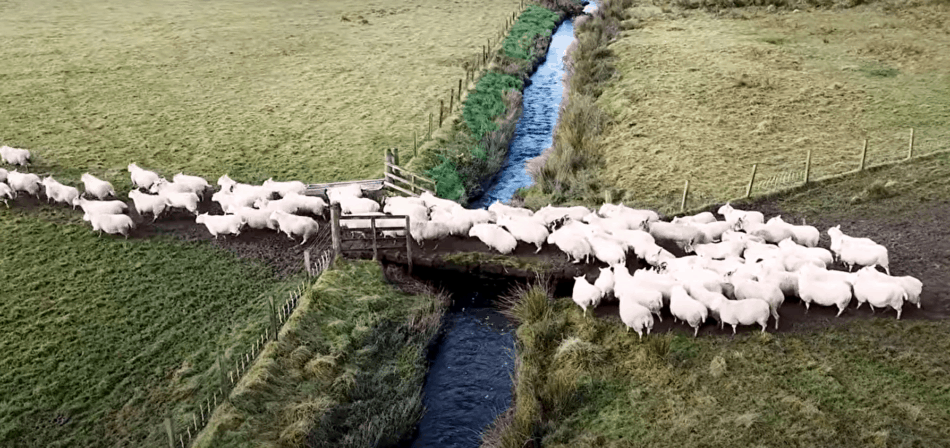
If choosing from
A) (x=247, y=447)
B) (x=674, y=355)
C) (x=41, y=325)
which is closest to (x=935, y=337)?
(x=674, y=355)

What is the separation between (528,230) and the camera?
16.6 m

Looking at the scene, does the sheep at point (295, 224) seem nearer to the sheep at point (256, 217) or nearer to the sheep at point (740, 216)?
the sheep at point (256, 217)

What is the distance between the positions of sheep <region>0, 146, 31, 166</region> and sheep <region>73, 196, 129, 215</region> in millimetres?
4562

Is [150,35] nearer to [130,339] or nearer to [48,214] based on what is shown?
[48,214]

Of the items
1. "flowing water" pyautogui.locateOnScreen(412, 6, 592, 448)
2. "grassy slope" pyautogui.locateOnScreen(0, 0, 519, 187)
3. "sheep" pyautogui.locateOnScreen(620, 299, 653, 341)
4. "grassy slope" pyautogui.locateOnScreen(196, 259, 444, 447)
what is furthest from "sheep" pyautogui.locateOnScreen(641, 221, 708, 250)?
"grassy slope" pyautogui.locateOnScreen(0, 0, 519, 187)

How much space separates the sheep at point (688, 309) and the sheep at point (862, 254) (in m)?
4.02

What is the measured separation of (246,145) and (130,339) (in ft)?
36.8

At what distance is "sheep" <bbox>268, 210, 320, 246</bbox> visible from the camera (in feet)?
55.9

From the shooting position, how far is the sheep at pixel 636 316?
43.8ft

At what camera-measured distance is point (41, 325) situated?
14.0 metres

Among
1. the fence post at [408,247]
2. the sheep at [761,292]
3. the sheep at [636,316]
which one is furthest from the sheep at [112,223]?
the sheep at [761,292]

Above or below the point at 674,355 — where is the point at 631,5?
above

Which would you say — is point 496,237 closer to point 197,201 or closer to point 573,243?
point 573,243

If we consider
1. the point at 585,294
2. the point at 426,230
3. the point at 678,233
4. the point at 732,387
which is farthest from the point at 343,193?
the point at 732,387
